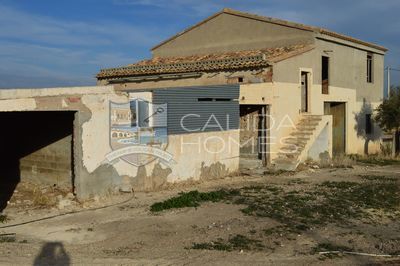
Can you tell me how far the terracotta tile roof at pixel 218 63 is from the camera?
17.9 metres

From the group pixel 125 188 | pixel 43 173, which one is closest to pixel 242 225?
pixel 125 188

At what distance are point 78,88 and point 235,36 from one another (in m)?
13.0

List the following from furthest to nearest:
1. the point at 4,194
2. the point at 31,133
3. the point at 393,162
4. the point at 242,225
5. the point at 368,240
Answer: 1. the point at 393,162
2. the point at 31,133
3. the point at 4,194
4. the point at 242,225
5. the point at 368,240

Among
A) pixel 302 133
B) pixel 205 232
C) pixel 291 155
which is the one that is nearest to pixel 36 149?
pixel 205 232

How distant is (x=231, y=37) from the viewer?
2278cm

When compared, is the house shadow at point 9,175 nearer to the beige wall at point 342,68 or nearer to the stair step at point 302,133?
the beige wall at point 342,68

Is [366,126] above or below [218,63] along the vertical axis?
below

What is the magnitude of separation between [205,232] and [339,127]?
56.8ft

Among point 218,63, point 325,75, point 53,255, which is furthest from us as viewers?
point 325,75

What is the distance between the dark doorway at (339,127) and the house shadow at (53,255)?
1869 centimetres

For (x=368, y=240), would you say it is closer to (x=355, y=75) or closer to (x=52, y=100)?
(x=52, y=100)

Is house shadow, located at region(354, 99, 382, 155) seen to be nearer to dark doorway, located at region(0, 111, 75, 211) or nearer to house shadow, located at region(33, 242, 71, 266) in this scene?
dark doorway, located at region(0, 111, 75, 211)

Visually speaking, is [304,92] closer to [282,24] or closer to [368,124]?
[282,24]

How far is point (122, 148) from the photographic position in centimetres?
1212
